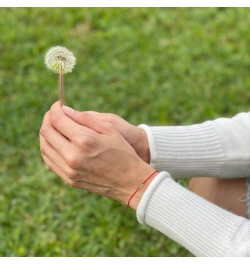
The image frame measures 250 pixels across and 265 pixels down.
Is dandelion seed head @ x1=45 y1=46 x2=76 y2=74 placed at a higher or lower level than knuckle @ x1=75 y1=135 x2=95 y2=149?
higher

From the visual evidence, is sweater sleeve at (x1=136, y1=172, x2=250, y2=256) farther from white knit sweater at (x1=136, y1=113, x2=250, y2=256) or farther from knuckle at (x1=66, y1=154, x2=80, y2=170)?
knuckle at (x1=66, y1=154, x2=80, y2=170)

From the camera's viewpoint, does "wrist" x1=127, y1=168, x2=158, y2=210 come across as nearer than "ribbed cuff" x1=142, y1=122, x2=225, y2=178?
Yes

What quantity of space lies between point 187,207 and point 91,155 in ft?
0.73

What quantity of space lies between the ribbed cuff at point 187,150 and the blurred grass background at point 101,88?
43 centimetres

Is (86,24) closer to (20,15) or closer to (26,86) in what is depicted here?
(20,15)

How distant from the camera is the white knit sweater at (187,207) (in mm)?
1221

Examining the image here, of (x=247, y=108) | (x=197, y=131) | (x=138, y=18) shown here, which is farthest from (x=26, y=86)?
(x=197, y=131)

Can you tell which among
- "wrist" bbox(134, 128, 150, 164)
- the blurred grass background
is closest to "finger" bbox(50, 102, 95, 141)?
"wrist" bbox(134, 128, 150, 164)

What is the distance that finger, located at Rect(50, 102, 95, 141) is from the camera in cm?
118

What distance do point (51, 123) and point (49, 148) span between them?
5 centimetres

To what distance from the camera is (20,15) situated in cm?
271

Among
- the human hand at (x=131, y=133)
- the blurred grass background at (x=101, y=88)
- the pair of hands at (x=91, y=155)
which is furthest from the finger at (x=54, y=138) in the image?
the blurred grass background at (x=101, y=88)

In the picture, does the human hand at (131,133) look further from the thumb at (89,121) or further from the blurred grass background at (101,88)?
the blurred grass background at (101,88)
